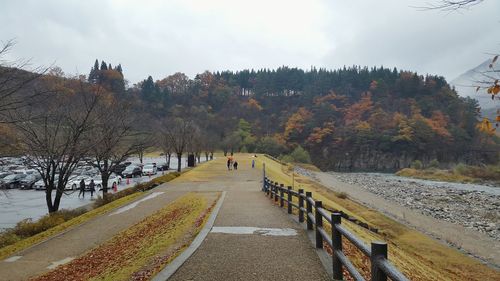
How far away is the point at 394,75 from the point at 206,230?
5599 inches

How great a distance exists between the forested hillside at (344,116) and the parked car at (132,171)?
39.7 metres

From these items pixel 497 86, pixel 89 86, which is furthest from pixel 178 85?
pixel 497 86

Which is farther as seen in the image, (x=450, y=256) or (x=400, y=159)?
(x=400, y=159)

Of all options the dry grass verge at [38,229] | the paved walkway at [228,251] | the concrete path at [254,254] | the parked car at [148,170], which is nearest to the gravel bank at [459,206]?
the paved walkway at [228,251]

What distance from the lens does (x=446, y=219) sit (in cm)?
2880

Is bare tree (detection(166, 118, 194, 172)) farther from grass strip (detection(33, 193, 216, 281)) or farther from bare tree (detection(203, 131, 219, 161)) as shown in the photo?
grass strip (detection(33, 193, 216, 281))

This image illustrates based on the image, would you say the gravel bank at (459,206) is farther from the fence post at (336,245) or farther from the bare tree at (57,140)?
the bare tree at (57,140)

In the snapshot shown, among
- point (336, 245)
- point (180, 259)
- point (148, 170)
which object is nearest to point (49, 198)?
point (180, 259)

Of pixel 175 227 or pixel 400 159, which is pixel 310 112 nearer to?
pixel 400 159

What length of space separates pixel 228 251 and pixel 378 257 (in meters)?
4.51

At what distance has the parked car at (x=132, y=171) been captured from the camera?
152ft

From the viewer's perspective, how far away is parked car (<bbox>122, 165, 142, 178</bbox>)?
46.4 meters

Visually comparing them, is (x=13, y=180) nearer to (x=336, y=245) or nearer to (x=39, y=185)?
(x=39, y=185)

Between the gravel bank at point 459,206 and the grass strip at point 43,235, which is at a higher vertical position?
the grass strip at point 43,235
